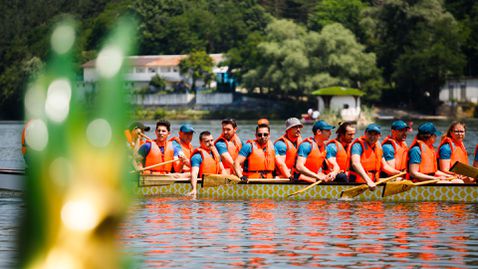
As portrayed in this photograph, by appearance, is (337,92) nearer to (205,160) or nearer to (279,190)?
(205,160)

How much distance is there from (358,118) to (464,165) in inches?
3019

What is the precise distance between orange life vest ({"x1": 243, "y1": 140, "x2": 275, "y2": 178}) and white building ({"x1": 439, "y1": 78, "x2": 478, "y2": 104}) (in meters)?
84.8

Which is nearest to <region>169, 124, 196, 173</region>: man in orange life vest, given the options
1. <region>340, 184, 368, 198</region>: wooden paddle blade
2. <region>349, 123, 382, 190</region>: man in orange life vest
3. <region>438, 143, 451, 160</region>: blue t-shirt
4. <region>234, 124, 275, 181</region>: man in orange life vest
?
<region>234, 124, 275, 181</region>: man in orange life vest

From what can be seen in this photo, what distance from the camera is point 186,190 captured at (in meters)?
18.5

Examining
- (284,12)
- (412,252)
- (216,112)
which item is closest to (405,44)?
(216,112)

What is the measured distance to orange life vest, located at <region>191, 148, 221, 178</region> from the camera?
1822 centimetres

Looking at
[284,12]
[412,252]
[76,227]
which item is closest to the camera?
[76,227]

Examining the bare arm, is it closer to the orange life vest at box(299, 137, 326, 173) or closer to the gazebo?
the orange life vest at box(299, 137, 326, 173)

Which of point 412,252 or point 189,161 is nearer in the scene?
point 412,252

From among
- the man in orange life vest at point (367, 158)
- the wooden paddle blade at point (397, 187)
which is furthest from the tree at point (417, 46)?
the wooden paddle blade at point (397, 187)

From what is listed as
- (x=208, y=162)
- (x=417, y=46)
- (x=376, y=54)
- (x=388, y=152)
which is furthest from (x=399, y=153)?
(x=376, y=54)

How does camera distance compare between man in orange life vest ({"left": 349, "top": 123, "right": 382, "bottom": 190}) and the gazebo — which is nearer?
man in orange life vest ({"left": 349, "top": 123, "right": 382, "bottom": 190})

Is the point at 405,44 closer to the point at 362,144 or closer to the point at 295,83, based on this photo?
the point at 295,83

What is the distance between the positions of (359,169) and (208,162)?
2.83 m
